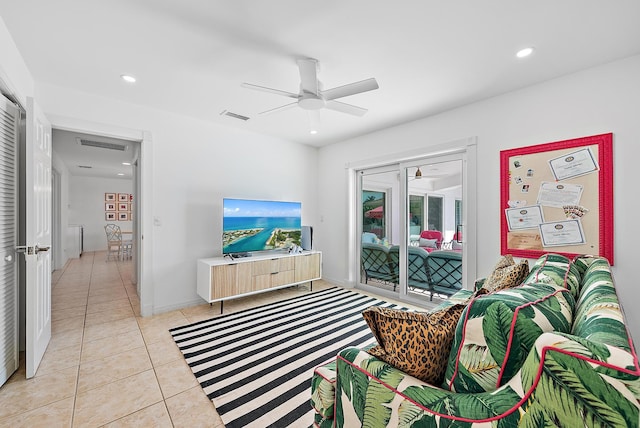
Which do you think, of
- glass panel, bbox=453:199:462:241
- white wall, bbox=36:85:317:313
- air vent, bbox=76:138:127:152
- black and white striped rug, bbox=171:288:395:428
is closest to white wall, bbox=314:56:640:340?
glass panel, bbox=453:199:462:241

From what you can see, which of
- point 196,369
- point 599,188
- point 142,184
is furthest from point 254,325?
point 599,188

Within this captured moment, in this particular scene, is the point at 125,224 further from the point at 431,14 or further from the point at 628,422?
the point at 628,422

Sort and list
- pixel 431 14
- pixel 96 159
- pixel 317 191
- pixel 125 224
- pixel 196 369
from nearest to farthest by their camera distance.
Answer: pixel 431 14
pixel 196 369
pixel 317 191
pixel 96 159
pixel 125 224

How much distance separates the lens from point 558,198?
2.52 m

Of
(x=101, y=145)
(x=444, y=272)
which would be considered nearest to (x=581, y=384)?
(x=444, y=272)

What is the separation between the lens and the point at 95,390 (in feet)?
6.25

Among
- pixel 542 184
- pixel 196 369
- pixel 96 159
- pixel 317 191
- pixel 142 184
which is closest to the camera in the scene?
pixel 196 369

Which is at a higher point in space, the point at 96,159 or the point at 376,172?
the point at 96,159

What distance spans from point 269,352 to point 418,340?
1860 mm

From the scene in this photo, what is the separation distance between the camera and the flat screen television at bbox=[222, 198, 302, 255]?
3623 mm

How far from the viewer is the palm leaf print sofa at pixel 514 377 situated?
536 mm

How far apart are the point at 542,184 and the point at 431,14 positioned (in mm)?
1903

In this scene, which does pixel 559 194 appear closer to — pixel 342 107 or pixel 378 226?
pixel 342 107

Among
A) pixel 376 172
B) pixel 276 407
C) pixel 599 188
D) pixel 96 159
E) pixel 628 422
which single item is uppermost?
pixel 96 159
